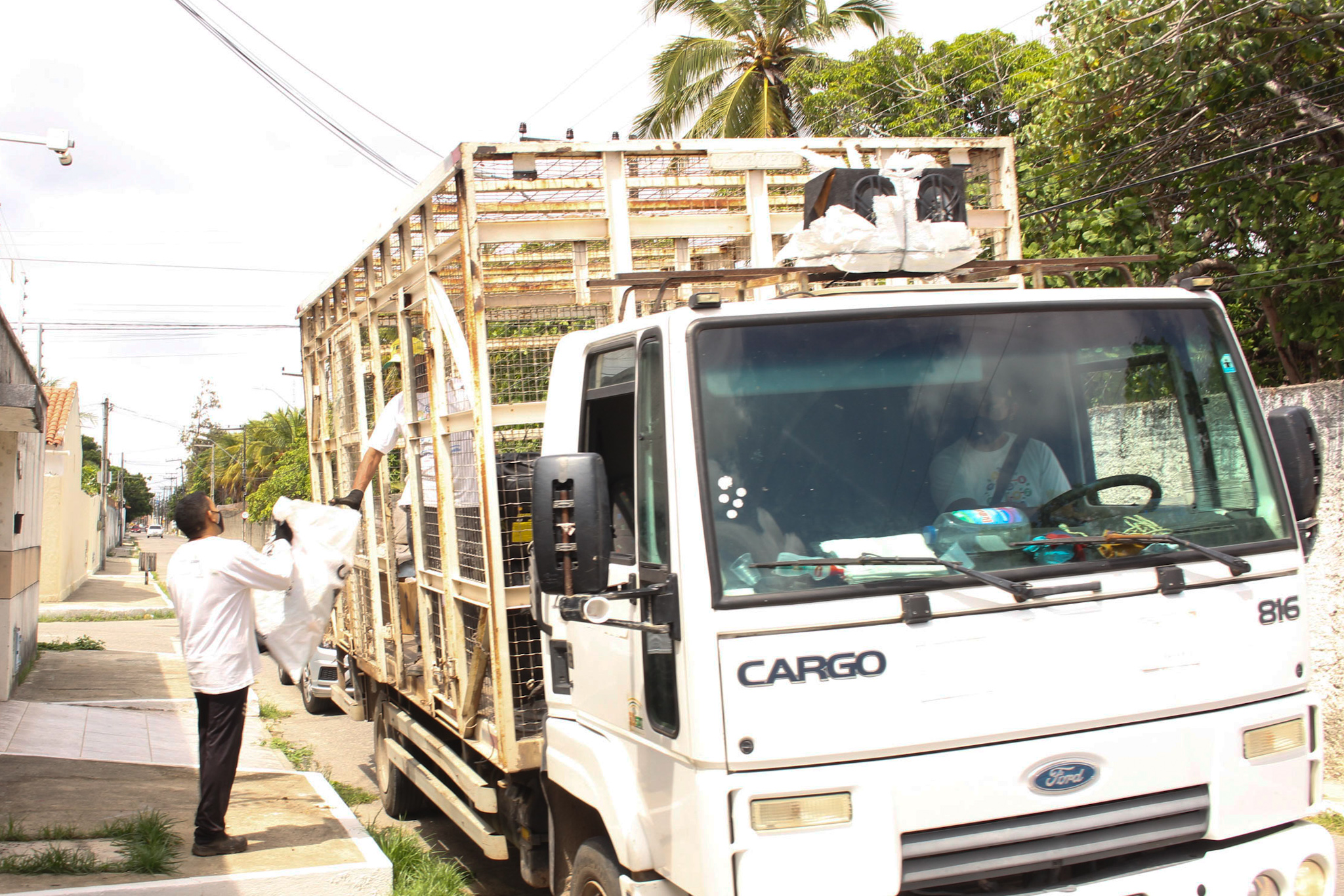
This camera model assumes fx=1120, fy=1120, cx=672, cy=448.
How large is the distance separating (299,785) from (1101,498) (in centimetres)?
564

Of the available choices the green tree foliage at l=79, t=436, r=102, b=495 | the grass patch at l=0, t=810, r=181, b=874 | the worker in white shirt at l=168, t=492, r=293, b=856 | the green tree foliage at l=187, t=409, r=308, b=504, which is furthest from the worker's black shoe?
the green tree foliage at l=79, t=436, r=102, b=495

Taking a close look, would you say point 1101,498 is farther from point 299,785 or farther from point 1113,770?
point 299,785

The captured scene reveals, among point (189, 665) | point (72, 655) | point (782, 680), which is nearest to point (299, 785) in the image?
point (189, 665)

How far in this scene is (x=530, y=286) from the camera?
6.06 m

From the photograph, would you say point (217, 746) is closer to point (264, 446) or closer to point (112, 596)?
point (112, 596)

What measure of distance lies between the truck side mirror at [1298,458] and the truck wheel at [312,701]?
994 cm

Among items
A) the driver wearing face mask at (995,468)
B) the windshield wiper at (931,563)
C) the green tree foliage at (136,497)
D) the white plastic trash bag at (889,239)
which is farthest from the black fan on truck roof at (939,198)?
the green tree foliage at (136,497)

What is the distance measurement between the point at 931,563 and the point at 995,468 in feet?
1.51

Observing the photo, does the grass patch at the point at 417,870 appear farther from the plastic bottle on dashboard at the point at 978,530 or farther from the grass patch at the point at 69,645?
the grass patch at the point at 69,645

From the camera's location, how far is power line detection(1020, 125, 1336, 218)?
8.75 meters

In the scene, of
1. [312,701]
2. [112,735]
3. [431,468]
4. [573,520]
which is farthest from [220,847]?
[312,701]

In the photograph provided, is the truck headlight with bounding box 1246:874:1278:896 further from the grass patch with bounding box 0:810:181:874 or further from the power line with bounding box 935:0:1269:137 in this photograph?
the power line with bounding box 935:0:1269:137

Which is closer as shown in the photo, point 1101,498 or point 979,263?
point 1101,498

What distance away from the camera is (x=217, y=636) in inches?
206
